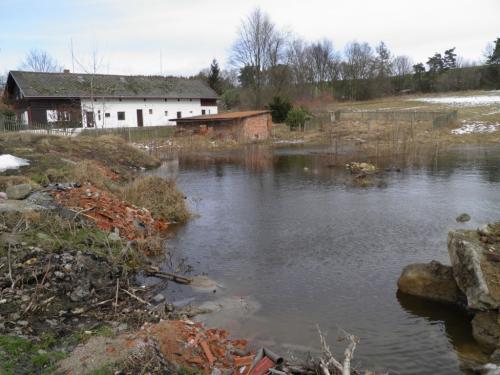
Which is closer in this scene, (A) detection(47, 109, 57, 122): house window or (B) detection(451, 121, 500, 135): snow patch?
(B) detection(451, 121, 500, 135): snow patch

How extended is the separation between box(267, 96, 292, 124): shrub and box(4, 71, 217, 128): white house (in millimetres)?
9740

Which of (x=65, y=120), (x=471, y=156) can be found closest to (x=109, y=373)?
(x=471, y=156)

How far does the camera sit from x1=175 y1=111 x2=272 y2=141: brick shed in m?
45.6

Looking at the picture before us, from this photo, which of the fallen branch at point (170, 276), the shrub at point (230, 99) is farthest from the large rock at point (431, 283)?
the shrub at point (230, 99)

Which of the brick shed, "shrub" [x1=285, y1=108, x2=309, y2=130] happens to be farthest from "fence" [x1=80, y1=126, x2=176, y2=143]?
"shrub" [x1=285, y1=108, x2=309, y2=130]

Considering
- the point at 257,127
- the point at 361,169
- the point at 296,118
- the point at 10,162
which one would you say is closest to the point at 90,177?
the point at 10,162

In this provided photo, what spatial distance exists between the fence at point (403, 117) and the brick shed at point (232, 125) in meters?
9.35

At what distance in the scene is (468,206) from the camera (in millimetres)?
17781

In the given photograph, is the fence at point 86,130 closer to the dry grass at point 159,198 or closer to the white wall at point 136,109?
the white wall at point 136,109

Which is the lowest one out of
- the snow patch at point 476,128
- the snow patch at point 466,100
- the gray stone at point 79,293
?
the gray stone at point 79,293

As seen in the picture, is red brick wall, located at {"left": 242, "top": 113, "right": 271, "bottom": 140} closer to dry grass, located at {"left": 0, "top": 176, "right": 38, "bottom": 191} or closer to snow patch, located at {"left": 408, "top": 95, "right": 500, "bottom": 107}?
snow patch, located at {"left": 408, "top": 95, "right": 500, "bottom": 107}

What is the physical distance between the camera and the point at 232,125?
45.6m

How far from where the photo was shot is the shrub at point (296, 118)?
51719mm

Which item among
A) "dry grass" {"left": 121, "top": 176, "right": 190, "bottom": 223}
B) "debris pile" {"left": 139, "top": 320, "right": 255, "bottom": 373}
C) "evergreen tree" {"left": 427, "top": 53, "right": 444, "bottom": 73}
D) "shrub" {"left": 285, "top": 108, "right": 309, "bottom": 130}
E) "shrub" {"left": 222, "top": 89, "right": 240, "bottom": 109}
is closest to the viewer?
"debris pile" {"left": 139, "top": 320, "right": 255, "bottom": 373}
